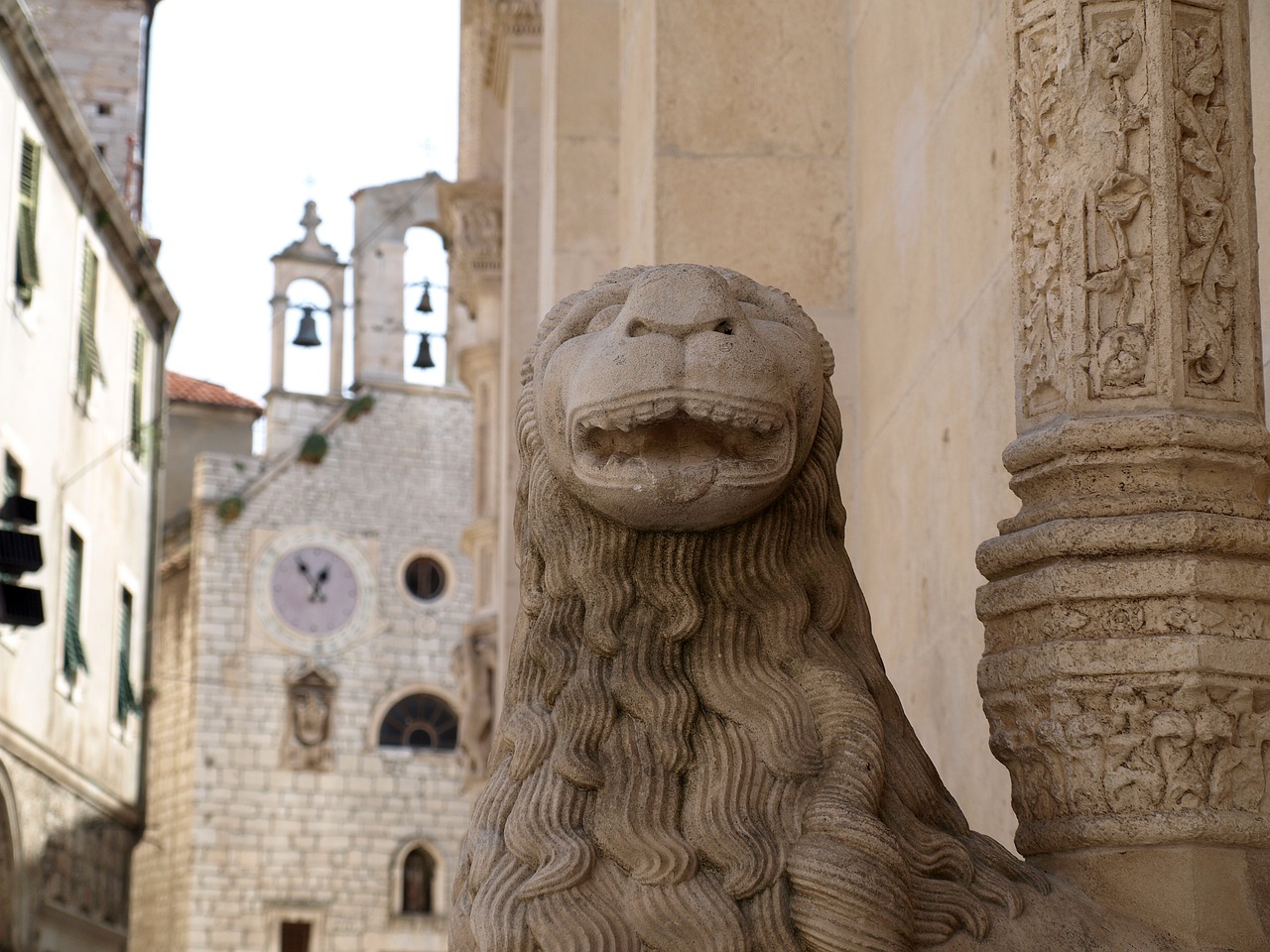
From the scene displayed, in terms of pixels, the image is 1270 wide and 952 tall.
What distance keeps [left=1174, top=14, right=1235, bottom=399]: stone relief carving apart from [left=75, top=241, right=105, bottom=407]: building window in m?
16.7

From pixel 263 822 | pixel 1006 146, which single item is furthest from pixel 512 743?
pixel 263 822

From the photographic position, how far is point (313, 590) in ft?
105

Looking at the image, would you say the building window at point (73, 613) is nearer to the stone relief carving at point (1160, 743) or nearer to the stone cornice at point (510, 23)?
the stone cornice at point (510, 23)

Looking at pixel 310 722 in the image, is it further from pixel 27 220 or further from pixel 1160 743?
pixel 1160 743

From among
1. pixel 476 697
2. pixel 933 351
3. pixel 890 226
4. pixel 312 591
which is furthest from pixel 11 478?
pixel 312 591

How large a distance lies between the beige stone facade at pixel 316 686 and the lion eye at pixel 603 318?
2754 centimetres

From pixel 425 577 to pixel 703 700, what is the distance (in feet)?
101

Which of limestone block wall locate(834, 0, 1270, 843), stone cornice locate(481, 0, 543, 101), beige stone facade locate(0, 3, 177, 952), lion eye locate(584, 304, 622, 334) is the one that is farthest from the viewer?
beige stone facade locate(0, 3, 177, 952)

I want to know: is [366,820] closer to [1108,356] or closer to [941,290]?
[941,290]

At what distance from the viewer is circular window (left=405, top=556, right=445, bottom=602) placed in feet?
108

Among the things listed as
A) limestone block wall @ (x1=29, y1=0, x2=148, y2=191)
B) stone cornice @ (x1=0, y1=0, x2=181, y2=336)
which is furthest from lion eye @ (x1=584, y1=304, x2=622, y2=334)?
limestone block wall @ (x1=29, y1=0, x2=148, y2=191)

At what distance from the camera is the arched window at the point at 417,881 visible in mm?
30594

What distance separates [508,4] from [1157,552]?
9.85 metres

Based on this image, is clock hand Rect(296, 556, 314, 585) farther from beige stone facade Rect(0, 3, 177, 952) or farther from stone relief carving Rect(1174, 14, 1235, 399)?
stone relief carving Rect(1174, 14, 1235, 399)
